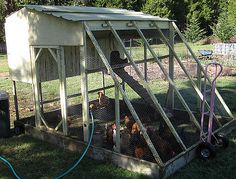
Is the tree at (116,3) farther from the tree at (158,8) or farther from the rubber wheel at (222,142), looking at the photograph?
the rubber wheel at (222,142)

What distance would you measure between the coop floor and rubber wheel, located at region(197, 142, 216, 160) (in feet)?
1.18

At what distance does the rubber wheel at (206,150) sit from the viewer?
17.7 ft

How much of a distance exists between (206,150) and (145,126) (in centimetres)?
200

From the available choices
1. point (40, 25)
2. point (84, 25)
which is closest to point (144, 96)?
point (84, 25)

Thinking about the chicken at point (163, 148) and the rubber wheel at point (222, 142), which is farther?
the rubber wheel at point (222, 142)

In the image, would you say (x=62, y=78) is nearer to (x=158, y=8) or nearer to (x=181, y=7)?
(x=158, y=8)

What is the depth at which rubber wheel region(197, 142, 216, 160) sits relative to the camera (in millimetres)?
5398

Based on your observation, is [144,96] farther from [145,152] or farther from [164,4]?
[164,4]

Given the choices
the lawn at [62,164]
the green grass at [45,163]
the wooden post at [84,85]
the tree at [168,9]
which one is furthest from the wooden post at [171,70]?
the tree at [168,9]

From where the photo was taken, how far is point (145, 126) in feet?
23.7

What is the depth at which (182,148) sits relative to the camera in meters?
5.35

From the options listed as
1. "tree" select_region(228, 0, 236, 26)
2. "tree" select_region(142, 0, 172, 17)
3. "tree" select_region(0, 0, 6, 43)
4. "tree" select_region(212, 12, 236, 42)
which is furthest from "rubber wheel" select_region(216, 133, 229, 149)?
"tree" select_region(142, 0, 172, 17)

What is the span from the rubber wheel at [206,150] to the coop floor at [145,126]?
1.18 feet

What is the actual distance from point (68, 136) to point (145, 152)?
1.68m
